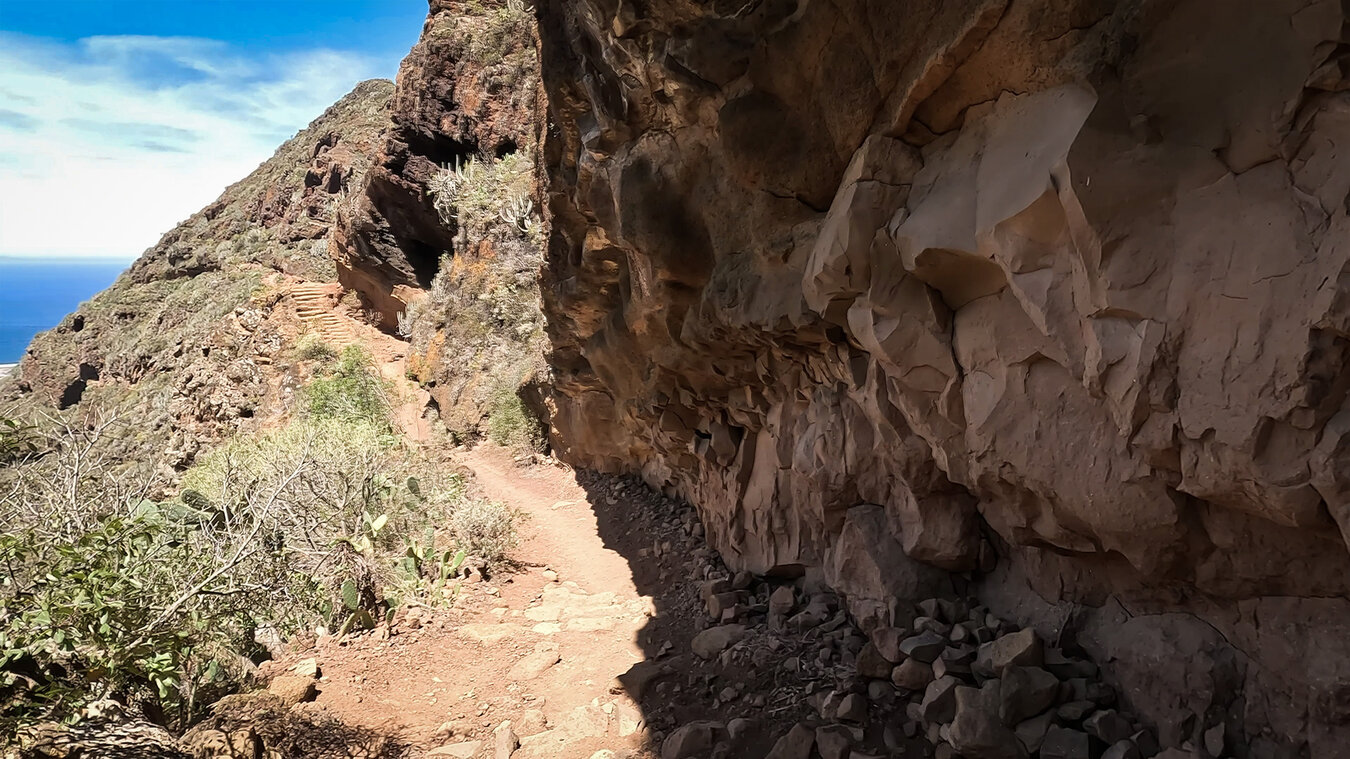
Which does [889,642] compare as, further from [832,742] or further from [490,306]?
[490,306]

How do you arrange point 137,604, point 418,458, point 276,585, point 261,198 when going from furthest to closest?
point 261,198 → point 418,458 → point 276,585 → point 137,604

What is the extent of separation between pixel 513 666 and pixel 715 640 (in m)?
1.49

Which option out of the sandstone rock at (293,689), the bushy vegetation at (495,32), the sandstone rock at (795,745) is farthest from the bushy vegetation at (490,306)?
the sandstone rock at (795,745)

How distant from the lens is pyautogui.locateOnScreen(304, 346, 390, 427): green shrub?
49.6 ft

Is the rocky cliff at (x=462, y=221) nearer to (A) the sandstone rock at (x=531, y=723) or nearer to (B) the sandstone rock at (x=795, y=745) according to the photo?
→ (A) the sandstone rock at (x=531, y=723)

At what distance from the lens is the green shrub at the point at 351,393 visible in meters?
15.1

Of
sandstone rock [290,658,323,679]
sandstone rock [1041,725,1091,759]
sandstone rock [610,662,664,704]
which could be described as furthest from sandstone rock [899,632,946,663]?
sandstone rock [290,658,323,679]

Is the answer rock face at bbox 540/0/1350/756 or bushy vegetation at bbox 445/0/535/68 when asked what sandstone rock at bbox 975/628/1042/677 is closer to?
rock face at bbox 540/0/1350/756

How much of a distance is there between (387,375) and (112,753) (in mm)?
14586

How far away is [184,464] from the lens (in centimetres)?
1625

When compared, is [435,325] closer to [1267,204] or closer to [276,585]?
[276,585]

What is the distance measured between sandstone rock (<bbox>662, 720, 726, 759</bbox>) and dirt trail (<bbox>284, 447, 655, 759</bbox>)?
295 millimetres

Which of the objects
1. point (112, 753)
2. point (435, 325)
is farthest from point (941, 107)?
point (435, 325)

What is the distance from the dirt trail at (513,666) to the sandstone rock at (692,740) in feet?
0.97
